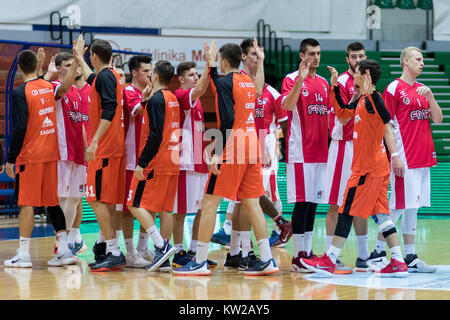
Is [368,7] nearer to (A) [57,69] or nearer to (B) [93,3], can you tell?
(B) [93,3]

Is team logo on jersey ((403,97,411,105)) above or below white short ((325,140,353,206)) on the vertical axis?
above

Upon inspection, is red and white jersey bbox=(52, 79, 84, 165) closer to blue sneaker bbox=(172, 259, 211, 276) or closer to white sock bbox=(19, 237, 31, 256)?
white sock bbox=(19, 237, 31, 256)

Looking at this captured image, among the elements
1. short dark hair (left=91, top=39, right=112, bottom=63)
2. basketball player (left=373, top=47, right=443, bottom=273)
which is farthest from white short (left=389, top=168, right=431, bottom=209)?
short dark hair (left=91, top=39, right=112, bottom=63)

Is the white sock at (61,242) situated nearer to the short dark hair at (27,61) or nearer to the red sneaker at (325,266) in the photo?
the short dark hair at (27,61)

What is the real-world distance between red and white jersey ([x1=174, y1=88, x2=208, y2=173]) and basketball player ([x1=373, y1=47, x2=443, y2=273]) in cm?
209

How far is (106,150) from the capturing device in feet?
25.5

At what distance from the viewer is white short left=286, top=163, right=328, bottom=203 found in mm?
7668

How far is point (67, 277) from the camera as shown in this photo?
7.20 m

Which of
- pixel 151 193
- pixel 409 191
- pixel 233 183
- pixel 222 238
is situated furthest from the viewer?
pixel 222 238

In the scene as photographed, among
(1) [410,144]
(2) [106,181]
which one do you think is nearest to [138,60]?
(2) [106,181]

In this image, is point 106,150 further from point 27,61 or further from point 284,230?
point 284,230

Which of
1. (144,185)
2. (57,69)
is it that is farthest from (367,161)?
(57,69)

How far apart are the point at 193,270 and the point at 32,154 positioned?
7.35 feet

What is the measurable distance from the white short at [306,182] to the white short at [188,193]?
107cm
